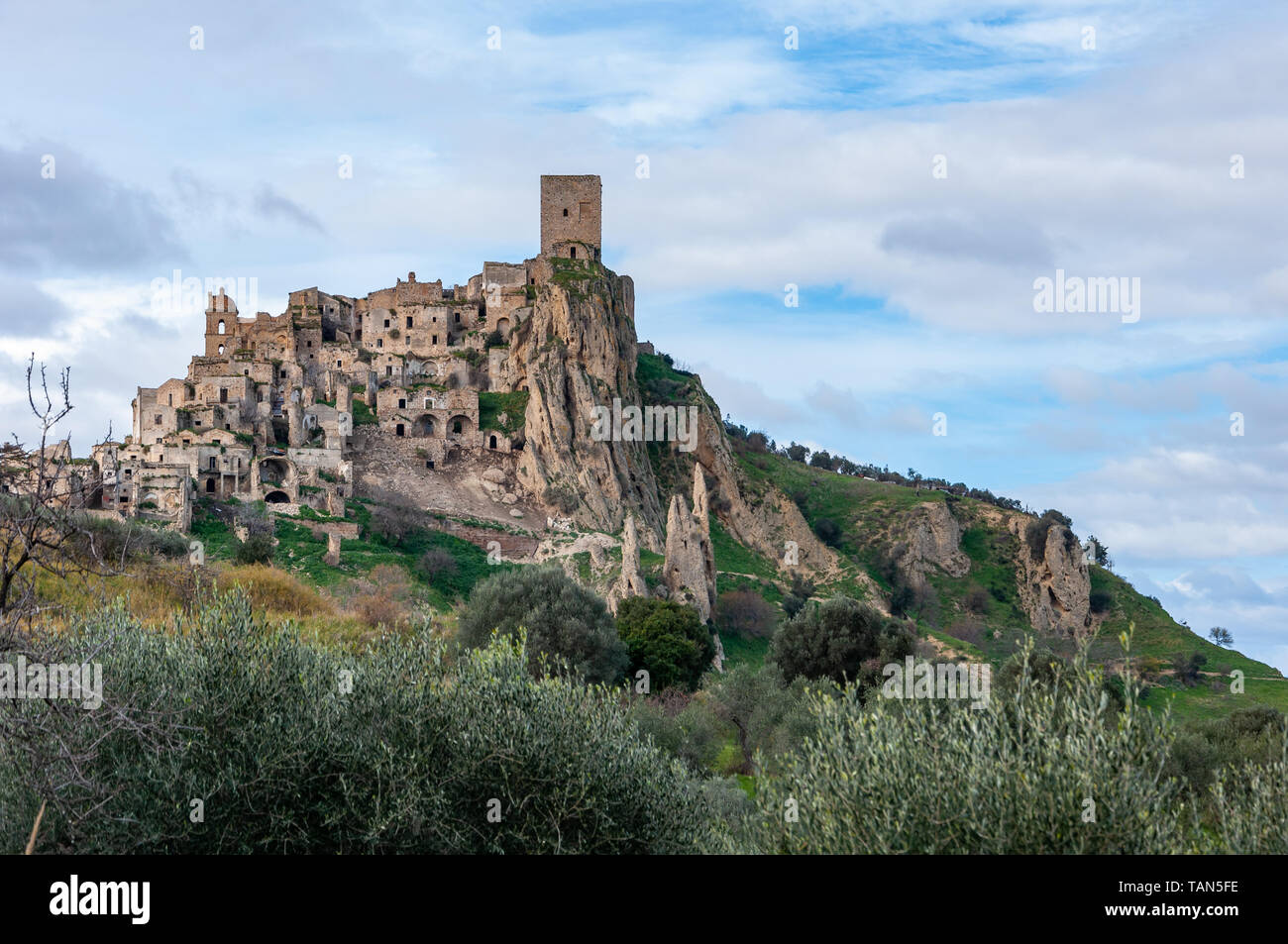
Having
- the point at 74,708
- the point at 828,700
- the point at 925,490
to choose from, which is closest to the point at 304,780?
the point at 74,708

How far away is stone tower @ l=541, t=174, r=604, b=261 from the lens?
9856cm

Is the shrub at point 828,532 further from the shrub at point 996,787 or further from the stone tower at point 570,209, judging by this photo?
the shrub at point 996,787

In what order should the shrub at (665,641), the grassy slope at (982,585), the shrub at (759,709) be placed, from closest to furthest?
the shrub at (759,709)
the shrub at (665,641)
the grassy slope at (982,585)

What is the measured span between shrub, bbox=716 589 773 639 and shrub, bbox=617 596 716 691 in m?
10.1

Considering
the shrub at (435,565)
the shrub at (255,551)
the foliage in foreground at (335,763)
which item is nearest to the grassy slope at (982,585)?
the shrub at (435,565)

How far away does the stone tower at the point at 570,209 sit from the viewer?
98.6 m

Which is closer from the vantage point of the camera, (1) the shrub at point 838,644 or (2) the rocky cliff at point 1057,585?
(1) the shrub at point 838,644

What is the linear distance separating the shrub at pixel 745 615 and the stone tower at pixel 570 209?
1436 inches

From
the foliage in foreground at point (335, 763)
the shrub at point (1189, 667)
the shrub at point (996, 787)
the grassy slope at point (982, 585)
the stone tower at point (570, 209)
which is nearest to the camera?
the shrub at point (996, 787)

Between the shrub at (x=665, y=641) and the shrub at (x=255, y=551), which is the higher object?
the shrub at (x=255, y=551)

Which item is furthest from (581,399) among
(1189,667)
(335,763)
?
(335,763)

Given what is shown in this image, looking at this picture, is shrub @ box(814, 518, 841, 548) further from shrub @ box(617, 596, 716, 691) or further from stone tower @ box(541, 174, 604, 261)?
shrub @ box(617, 596, 716, 691)

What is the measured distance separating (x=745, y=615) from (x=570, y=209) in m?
40.7
